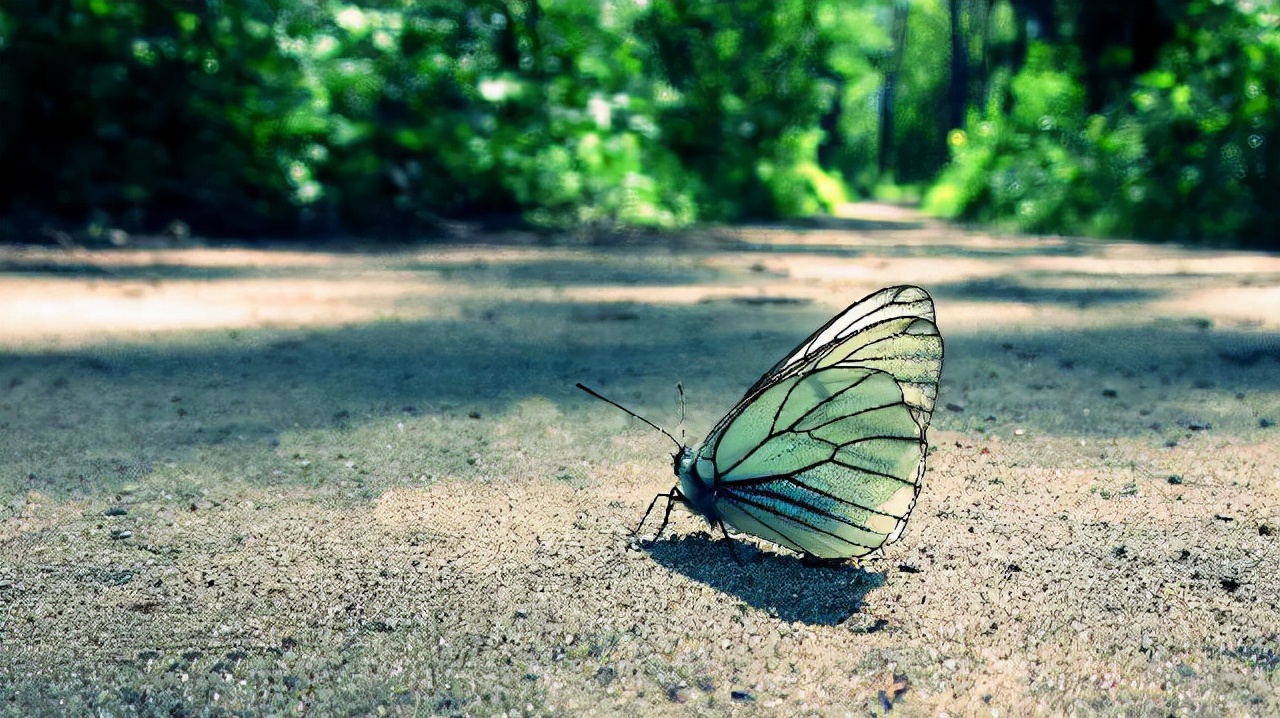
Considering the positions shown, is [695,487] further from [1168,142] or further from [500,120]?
[1168,142]

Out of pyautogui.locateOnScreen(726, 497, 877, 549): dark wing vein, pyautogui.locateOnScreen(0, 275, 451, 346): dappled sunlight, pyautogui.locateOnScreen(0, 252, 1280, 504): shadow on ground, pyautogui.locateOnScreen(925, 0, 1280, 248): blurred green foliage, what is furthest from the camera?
pyautogui.locateOnScreen(925, 0, 1280, 248): blurred green foliage

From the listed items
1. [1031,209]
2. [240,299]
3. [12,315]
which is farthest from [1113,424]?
[1031,209]

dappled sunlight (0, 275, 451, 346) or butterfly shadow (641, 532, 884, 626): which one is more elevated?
dappled sunlight (0, 275, 451, 346)

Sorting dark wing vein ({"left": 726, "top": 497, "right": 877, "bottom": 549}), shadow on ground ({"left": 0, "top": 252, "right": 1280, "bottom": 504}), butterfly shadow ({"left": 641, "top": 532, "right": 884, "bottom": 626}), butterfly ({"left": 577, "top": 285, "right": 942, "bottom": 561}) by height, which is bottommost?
butterfly shadow ({"left": 641, "top": 532, "right": 884, "bottom": 626})

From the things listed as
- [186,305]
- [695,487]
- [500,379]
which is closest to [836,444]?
[695,487]

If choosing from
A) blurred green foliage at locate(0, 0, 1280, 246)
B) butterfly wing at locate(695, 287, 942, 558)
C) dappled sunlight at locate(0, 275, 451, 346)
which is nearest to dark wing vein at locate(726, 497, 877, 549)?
butterfly wing at locate(695, 287, 942, 558)

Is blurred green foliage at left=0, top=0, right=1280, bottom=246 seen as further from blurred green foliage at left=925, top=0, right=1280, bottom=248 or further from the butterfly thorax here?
the butterfly thorax

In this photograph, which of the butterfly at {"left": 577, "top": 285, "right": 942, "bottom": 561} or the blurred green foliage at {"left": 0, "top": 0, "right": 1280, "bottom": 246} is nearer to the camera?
the butterfly at {"left": 577, "top": 285, "right": 942, "bottom": 561}
